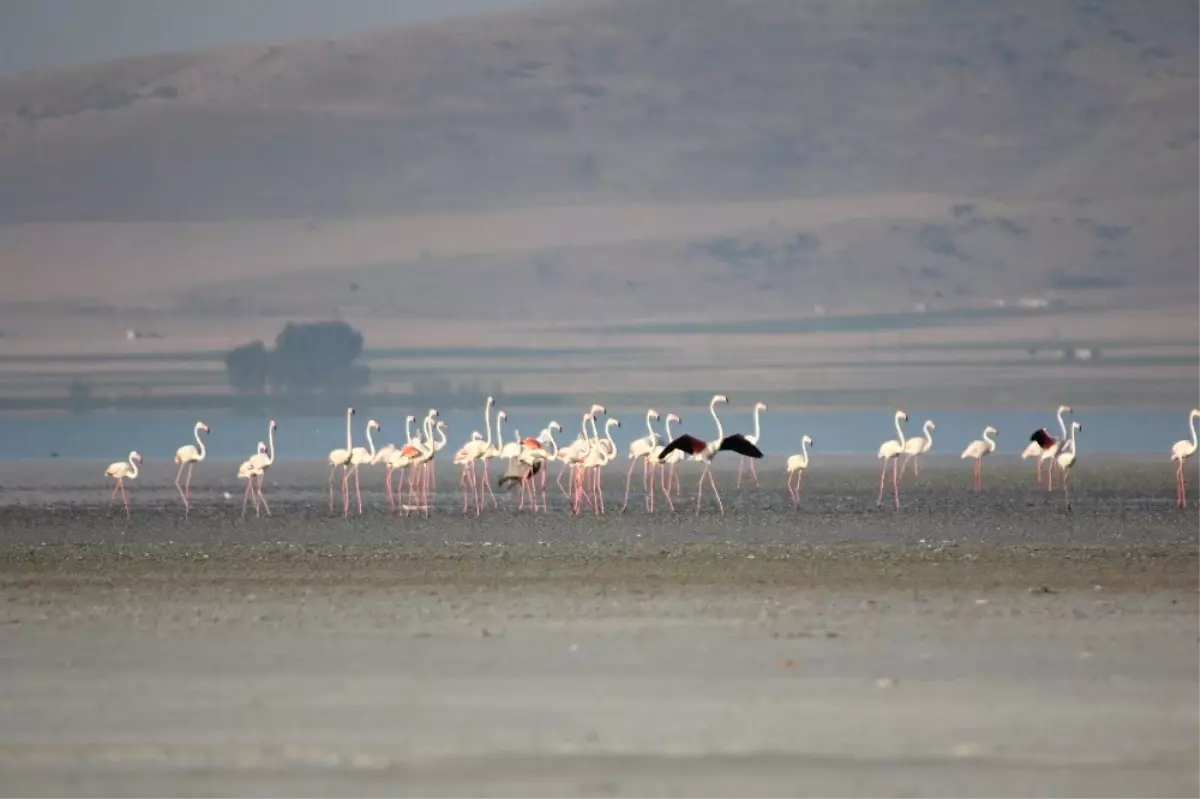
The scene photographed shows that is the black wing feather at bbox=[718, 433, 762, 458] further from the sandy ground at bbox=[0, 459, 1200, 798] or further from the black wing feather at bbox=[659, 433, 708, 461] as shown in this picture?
the sandy ground at bbox=[0, 459, 1200, 798]

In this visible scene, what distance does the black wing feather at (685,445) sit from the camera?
3169 centimetres

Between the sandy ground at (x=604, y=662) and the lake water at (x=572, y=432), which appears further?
the lake water at (x=572, y=432)

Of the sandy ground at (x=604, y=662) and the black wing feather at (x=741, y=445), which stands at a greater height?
the black wing feather at (x=741, y=445)

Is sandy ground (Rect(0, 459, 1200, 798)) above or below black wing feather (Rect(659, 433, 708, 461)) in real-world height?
below

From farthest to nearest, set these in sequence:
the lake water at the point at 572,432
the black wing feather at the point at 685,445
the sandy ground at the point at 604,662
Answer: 1. the lake water at the point at 572,432
2. the black wing feather at the point at 685,445
3. the sandy ground at the point at 604,662

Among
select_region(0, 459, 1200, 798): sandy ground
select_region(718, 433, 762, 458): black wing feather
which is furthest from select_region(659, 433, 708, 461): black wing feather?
select_region(0, 459, 1200, 798): sandy ground

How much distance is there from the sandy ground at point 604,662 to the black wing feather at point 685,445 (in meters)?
3.38

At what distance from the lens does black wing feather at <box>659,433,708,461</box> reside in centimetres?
3169

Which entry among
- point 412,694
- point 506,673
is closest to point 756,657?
point 506,673

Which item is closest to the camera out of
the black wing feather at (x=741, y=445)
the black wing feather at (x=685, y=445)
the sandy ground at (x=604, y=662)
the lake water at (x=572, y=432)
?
the sandy ground at (x=604, y=662)

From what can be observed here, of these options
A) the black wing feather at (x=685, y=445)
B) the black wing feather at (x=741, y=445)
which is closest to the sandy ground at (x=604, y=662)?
the black wing feather at (x=741, y=445)

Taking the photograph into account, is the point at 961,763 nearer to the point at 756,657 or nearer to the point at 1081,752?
the point at 1081,752

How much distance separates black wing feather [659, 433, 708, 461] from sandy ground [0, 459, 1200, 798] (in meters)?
3.38

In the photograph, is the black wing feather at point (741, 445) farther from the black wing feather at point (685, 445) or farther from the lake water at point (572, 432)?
the lake water at point (572, 432)
